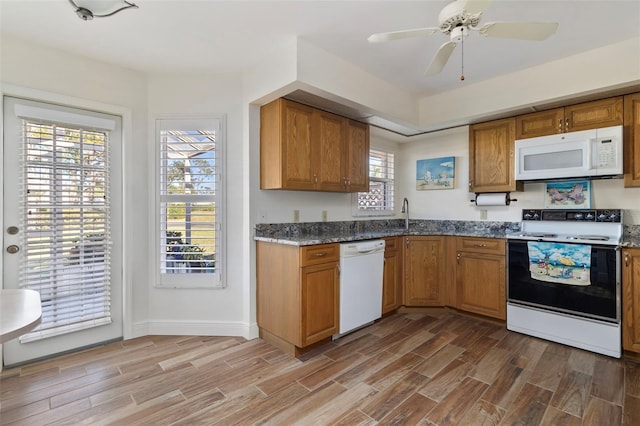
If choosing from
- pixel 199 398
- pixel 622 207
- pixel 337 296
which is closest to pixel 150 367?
pixel 199 398

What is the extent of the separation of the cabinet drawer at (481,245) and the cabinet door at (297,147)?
181 cm

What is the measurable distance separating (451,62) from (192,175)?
262 cm

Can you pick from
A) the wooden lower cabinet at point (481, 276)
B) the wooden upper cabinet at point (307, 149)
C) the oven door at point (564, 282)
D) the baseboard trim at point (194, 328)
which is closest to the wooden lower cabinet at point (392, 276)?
the wooden lower cabinet at point (481, 276)

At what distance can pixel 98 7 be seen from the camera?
186cm

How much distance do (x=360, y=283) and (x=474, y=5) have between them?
88.7 inches

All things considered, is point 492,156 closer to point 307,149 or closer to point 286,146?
point 307,149

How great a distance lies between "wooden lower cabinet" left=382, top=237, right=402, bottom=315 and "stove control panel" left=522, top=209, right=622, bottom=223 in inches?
55.1

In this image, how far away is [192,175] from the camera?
114 inches

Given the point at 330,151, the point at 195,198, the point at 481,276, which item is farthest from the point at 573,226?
the point at 195,198

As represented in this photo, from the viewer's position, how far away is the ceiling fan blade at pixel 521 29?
1657mm

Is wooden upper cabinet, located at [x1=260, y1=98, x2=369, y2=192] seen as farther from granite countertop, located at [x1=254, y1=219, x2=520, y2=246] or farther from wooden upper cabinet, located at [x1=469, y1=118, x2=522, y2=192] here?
wooden upper cabinet, located at [x1=469, y1=118, x2=522, y2=192]

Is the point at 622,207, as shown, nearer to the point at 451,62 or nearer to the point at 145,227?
the point at 451,62

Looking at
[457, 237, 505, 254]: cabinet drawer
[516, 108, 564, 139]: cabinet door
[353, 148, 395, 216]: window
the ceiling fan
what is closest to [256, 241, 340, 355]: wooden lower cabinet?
[353, 148, 395, 216]: window

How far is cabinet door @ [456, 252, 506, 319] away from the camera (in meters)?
3.12
